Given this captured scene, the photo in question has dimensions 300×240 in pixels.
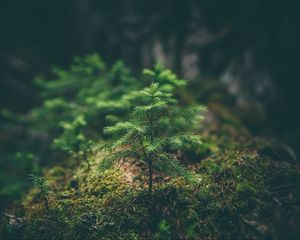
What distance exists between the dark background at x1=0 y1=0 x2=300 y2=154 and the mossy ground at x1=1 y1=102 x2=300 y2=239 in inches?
87.3

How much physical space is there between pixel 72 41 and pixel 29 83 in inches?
70.7

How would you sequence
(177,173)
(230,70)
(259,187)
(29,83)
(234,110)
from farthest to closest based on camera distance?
(29,83) → (230,70) → (234,110) → (259,187) → (177,173)

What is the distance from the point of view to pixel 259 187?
15.0 feet

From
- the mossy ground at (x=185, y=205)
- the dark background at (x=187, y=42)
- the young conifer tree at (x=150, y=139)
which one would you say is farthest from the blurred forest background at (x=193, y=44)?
the young conifer tree at (x=150, y=139)

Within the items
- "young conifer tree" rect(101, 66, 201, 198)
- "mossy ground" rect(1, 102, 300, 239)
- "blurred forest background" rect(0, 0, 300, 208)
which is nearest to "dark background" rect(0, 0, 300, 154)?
"blurred forest background" rect(0, 0, 300, 208)

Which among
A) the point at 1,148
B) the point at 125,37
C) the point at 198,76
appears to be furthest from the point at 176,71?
the point at 1,148

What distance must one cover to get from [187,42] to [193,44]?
0.17m

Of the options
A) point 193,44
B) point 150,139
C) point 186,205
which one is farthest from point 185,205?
point 193,44

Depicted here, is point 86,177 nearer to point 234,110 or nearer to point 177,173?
point 177,173

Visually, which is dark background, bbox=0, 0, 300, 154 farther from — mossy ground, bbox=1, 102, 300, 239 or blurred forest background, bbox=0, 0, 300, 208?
mossy ground, bbox=1, 102, 300, 239

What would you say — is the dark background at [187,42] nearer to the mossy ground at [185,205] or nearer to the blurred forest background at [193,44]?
the blurred forest background at [193,44]

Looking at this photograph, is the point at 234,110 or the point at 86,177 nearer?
the point at 86,177

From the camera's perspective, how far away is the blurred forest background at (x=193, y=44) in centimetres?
734

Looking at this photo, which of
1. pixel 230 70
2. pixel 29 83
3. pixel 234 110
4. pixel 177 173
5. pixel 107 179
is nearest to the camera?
pixel 177 173
